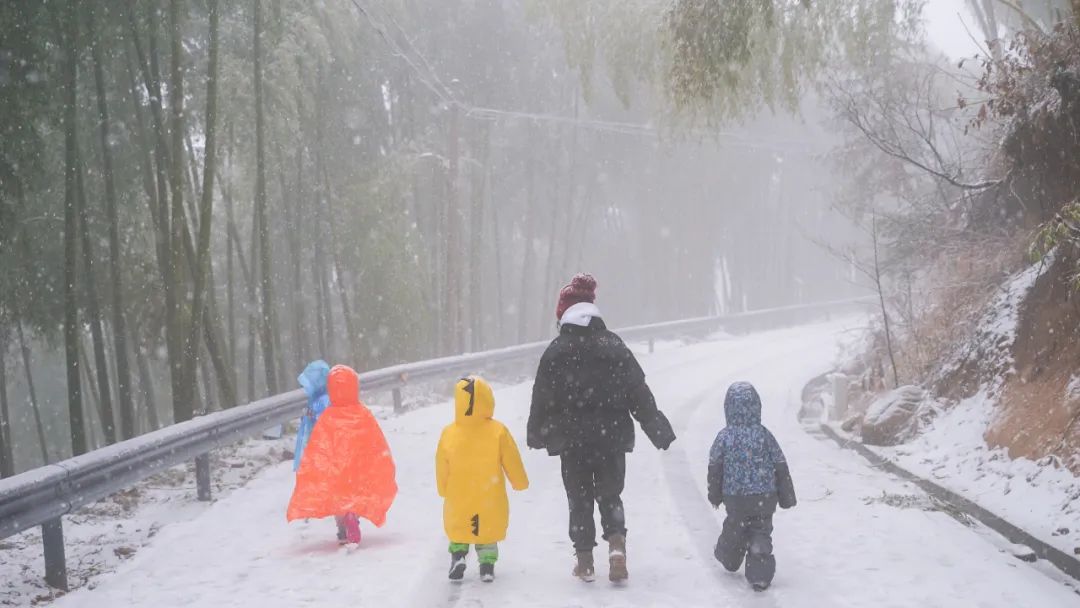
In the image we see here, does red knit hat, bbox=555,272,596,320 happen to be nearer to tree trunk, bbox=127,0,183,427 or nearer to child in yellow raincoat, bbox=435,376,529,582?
child in yellow raincoat, bbox=435,376,529,582

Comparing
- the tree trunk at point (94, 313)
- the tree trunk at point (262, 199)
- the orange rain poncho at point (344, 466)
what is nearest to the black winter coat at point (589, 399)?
the orange rain poncho at point (344, 466)

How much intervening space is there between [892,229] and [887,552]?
11.3 metres

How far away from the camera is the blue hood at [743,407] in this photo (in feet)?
19.2

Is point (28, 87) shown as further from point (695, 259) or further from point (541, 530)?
point (695, 259)

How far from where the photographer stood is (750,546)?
5.73 meters

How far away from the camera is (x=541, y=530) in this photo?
284 inches

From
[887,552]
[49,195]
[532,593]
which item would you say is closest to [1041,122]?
[887,552]

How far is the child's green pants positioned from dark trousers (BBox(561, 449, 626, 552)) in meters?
0.50

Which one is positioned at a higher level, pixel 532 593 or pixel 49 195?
pixel 49 195

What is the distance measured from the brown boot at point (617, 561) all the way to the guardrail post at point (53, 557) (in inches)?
138

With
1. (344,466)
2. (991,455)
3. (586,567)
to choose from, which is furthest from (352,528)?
(991,455)

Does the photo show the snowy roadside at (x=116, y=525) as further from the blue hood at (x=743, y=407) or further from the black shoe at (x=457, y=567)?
the blue hood at (x=743, y=407)

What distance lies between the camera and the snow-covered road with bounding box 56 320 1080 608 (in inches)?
216

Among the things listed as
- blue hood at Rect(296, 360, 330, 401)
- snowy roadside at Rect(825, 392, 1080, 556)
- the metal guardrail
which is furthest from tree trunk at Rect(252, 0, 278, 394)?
snowy roadside at Rect(825, 392, 1080, 556)
